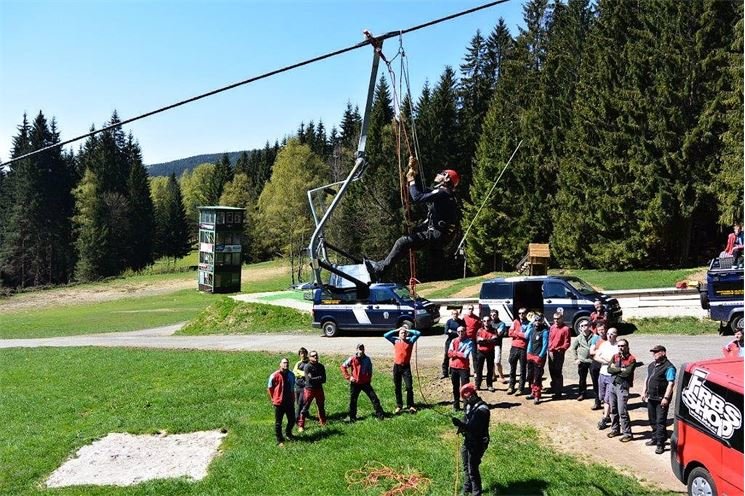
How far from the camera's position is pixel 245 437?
46.4ft

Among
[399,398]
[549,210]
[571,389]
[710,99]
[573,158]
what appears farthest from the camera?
[549,210]

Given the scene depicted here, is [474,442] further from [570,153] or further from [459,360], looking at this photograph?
[570,153]

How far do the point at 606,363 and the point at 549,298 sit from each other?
1061 cm

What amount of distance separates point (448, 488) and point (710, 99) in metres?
37.3

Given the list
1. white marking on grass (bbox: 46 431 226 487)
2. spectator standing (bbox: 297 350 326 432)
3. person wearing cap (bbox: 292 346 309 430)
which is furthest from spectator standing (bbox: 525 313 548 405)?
white marking on grass (bbox: 46 431 226 487)

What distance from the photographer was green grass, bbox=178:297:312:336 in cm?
3325

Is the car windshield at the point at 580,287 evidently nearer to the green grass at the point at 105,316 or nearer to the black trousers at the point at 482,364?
the black trousers at the point at 482,364

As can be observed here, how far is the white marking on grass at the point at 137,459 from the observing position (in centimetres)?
1266

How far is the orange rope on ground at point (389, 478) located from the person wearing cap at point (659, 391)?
15.7ft

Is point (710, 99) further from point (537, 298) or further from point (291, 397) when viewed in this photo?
point (291, 397)

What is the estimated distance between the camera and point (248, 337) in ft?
100

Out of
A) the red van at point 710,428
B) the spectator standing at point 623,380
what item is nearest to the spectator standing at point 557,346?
the spectator standing at point 623,380

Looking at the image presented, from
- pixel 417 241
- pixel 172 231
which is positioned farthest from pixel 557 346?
pixel 172 231

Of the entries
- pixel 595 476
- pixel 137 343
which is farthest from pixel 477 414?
pixel 137 343
